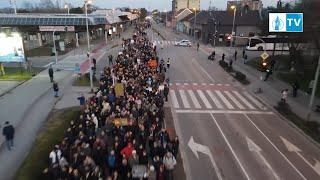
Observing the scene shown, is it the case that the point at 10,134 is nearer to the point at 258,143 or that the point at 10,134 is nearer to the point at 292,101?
the point at 258,143

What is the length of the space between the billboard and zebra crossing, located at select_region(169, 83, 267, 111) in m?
15.4

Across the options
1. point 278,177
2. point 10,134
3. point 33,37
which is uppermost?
point 33,37

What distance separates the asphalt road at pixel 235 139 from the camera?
1692cm

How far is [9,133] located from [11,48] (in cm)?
2047

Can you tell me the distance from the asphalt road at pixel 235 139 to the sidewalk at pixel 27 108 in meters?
7.74

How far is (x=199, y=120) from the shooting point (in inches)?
949

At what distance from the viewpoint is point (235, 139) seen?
67.9ft

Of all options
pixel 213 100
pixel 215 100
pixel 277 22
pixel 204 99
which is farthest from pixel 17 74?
pixel 277 22

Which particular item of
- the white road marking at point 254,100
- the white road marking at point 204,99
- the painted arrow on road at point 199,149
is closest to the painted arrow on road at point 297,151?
the painted arrow on road at point 199,149

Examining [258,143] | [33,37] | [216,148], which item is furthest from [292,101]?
[33,37]

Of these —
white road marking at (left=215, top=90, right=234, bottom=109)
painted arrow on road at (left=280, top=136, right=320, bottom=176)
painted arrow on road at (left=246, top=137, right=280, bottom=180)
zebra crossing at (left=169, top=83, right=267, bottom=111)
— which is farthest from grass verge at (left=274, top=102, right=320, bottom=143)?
painted arrow on road at (left=246, top=137, right=280, bottom=180)

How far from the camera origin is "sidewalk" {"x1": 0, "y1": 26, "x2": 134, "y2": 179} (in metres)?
17.2

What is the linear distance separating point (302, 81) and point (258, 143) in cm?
1838

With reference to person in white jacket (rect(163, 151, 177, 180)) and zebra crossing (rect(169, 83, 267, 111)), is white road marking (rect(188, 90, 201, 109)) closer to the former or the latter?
zebra crossing (rect(169, 83, 267, 111))
